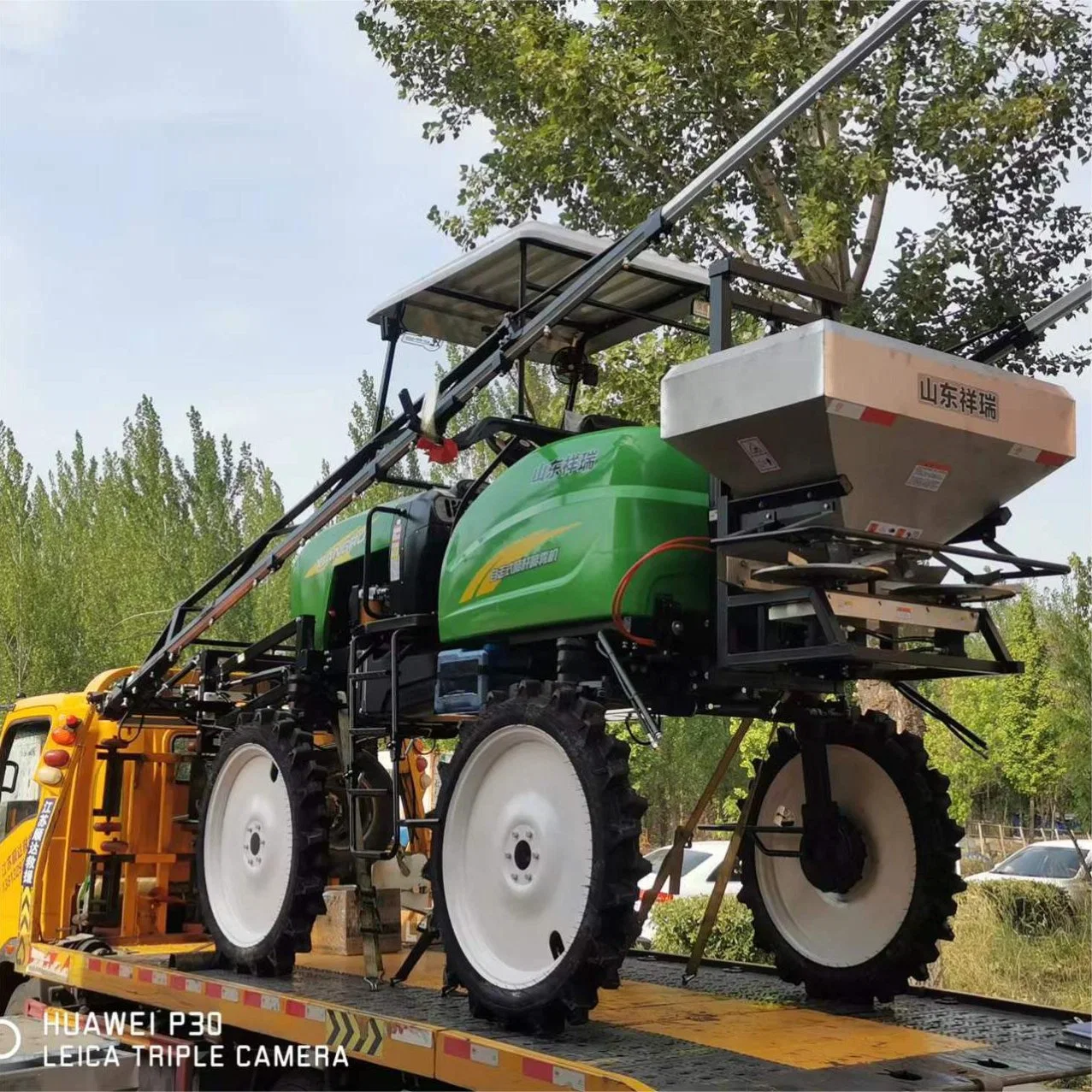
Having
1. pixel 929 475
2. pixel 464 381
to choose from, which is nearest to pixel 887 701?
pixel 464 381

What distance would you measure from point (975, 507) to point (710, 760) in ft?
76.3

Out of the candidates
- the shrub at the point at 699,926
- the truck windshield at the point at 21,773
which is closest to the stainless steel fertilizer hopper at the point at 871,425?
the truck windshield at the point at 21,773

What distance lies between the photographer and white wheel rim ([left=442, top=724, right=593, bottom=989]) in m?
4.71

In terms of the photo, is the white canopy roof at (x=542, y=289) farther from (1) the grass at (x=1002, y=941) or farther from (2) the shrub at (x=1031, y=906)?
(2) the shrub at (x=1031, y=906)

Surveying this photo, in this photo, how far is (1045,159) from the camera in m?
10.2

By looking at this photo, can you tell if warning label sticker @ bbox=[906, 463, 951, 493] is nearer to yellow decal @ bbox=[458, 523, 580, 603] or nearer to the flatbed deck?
yellow decal @ bbox=[458, 523, 580, 603]

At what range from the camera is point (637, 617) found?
507cm

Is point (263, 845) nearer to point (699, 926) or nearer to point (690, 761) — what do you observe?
point (699, 926)

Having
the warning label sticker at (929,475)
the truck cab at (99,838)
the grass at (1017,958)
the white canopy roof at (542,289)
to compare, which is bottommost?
the grass at (1017,958)

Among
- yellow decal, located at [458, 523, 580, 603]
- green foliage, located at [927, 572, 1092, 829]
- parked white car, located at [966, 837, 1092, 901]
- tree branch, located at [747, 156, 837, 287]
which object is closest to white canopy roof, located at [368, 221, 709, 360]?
yellow decal, located at [458, 523, 580, 603]

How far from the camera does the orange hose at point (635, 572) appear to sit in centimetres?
495

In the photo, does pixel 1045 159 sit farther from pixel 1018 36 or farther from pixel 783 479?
pixel 783 479

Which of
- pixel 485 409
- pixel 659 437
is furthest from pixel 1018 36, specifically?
pixel 485 409

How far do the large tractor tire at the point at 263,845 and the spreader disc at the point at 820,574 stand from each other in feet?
8.37
